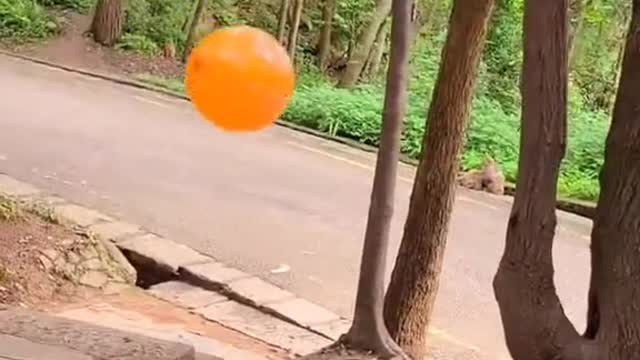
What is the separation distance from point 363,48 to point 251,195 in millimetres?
12170

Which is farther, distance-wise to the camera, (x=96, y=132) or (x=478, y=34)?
(x=96, y=132)

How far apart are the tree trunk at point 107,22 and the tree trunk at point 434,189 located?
49.3 feet

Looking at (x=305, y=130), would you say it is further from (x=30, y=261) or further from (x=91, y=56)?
(x=30, y=261)

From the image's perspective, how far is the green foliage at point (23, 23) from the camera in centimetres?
1959

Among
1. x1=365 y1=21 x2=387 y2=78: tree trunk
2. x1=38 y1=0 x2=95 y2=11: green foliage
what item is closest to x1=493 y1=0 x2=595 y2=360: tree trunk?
x1=365 y1=21 x2=387 y2=78: tree trunk

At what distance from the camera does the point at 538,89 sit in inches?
113

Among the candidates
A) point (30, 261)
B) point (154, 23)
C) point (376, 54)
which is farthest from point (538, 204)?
point (376, 54)

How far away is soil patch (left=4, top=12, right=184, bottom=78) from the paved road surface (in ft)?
13.0

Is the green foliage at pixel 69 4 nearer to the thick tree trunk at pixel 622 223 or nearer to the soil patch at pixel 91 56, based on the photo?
the soil patch at pixel 91 56

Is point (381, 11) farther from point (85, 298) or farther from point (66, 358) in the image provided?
point (66, 358)

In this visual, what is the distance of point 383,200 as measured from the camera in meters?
4.04

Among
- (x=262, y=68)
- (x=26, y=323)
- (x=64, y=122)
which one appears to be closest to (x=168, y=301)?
(x=26, y=323)

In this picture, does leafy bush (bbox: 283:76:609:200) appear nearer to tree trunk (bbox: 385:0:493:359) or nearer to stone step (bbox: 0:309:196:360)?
tree trunk (bbox: 385:0:493:359)

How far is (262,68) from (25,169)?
5892mm
